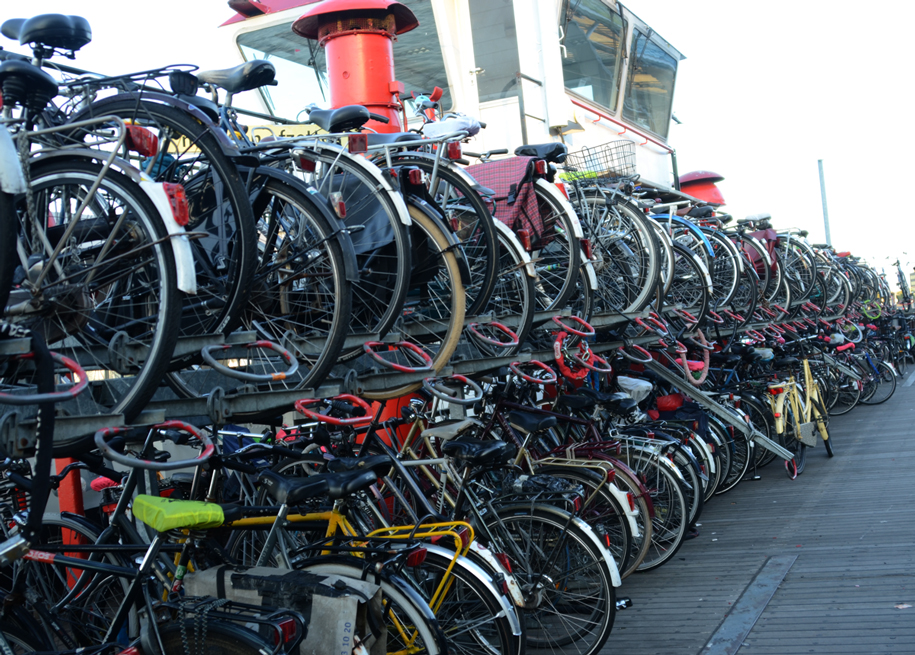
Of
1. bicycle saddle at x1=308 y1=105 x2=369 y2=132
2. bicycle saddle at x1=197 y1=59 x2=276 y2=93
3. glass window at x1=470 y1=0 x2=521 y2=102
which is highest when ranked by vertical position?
glass window at x1=470 y1=0 x2=521 y2=102

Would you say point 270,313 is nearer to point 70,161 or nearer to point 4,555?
point 70,161

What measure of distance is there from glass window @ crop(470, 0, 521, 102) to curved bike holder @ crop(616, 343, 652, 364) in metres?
4.32

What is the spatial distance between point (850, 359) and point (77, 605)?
12.0m

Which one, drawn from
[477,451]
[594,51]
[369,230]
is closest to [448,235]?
[369,230]

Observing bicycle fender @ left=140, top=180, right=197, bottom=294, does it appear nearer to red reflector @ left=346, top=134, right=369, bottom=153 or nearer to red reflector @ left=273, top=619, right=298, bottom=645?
red reflector @ left=273, top=619, right=298, bottom=645

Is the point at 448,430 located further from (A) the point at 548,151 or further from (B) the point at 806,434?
(B) the point at 806,434

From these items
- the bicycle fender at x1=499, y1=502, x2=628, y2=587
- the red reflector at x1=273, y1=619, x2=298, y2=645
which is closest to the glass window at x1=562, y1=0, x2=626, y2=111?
the bicycle fender at x1=499, y1=502, x2=628, y2=587

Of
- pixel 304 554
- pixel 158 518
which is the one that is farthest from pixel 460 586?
pixel 158 518

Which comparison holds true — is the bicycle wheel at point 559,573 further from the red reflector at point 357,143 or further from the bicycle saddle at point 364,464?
the red reflector at point 357,143

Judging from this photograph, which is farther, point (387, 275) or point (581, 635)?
point (387, 275)

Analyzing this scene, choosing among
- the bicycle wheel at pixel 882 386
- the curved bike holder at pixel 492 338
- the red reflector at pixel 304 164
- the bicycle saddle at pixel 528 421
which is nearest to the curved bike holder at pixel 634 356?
the curved bike holder at pixel 492 338

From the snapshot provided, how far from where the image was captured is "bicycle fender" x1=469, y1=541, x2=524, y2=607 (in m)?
3.38

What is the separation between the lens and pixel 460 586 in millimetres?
3357

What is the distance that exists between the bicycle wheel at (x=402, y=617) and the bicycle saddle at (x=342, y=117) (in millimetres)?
2228
